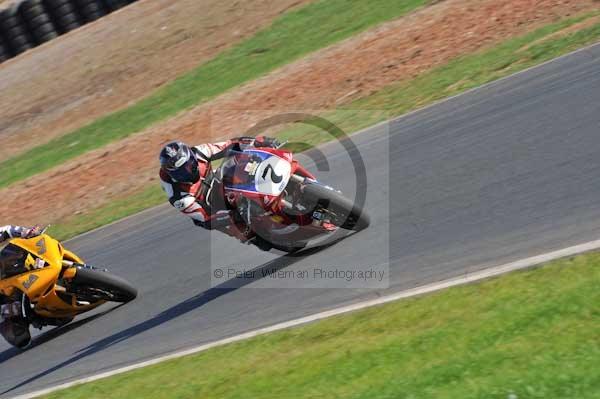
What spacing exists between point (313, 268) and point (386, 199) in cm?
148

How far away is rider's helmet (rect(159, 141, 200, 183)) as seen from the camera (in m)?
8.94

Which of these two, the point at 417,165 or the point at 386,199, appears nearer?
the point at 386,199

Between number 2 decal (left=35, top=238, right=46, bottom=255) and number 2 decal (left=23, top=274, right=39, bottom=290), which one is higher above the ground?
number 2 decal (left=35, top=238, right=46, bottom=255)

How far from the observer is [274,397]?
6.26 metres

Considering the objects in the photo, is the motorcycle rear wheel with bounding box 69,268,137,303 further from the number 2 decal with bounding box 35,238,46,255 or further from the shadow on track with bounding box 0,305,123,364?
the number 2 decal with bounding box 35,238,46,255

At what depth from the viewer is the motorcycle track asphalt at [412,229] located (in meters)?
7.96

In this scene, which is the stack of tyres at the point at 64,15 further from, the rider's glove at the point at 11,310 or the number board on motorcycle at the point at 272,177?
the number board on motorcycle at the point at 272,177

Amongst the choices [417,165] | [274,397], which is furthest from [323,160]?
[274,397]

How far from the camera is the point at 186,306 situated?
9664 mm

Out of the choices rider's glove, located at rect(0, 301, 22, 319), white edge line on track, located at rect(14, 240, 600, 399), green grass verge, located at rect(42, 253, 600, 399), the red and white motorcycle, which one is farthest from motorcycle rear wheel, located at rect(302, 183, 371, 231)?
rider's glove, located at rect(0, 301, 22, 319)

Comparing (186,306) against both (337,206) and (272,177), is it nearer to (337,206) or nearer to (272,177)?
(272,177)

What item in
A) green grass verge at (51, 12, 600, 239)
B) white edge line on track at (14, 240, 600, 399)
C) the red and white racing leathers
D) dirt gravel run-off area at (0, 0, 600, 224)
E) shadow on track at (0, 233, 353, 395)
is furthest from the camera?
dirt gravel run-off area at (0, 0, 600, 224)

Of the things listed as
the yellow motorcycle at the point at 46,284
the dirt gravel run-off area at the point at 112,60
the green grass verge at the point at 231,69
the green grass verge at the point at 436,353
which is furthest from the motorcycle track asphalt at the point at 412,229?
the dirt gravel run-off area at the point at 112,60

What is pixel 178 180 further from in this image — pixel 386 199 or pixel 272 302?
pixel 386 199
